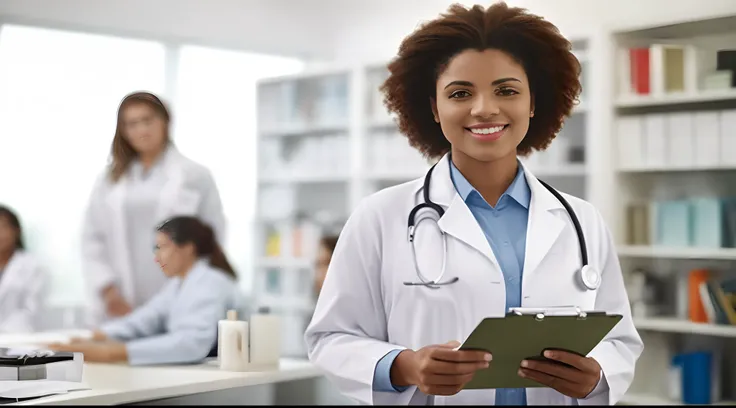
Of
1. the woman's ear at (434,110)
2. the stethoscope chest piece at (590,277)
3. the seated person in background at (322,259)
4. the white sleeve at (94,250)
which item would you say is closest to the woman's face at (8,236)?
the white sleeve at (94,250)

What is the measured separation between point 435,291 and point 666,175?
888mm

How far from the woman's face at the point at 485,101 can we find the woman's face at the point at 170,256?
69 centimetres

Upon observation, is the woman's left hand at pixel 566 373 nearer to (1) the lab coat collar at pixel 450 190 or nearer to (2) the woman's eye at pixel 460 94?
(1) the lab coat collar at pixel 450 190

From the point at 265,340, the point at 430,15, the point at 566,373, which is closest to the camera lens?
the point at 566,373

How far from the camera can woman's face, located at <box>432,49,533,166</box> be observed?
1771mm

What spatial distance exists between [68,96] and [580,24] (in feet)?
A: 3.80

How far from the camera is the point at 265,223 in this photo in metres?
2.20

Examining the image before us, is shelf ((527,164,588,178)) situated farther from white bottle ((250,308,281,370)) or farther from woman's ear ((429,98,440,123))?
white bottle ((250,308,281,370))

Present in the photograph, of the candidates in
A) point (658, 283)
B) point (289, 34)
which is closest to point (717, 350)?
point (658, 283)

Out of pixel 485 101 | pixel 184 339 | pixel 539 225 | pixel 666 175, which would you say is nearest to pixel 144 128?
pixel 184 339

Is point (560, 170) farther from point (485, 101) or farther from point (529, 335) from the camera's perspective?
point (529, 335)

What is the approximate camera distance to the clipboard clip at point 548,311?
1542mm

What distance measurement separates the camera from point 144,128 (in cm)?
201

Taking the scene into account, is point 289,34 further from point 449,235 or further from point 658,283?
point 658,283
